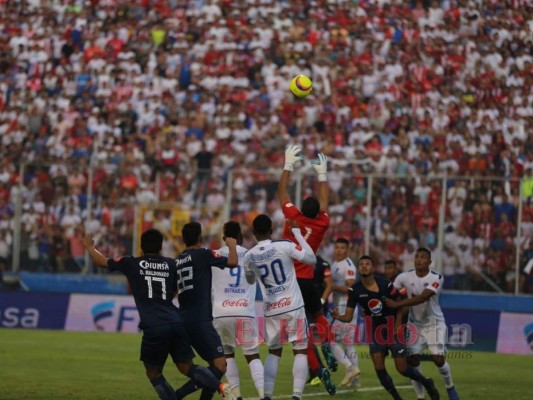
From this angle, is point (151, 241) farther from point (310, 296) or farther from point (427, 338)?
point (427, 338)

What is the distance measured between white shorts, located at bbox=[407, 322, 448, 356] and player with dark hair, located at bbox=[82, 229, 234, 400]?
3.62 m

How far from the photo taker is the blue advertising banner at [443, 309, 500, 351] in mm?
25984

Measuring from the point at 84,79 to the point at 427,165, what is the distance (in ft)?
37.1

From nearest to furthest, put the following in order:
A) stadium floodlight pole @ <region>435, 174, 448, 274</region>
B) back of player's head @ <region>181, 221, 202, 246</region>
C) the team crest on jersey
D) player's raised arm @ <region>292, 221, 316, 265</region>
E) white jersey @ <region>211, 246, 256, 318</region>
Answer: back of player's head @ <region>181, 221, 202, 246</region>, player's raised arm @ <region>292, 221, 316, 265</region>, white jersey @ <region>211, 246, 256, 318</region>, the team crest on jersey, stadium floodlight pole @ <region>435, 174, 448, 274</region>

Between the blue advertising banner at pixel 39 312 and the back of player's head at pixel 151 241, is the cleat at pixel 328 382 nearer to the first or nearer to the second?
the back of player's head at pixel 151 241

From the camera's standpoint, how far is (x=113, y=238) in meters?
29.8

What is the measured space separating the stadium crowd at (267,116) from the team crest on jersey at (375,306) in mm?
11018

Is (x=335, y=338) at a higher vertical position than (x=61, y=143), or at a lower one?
lower

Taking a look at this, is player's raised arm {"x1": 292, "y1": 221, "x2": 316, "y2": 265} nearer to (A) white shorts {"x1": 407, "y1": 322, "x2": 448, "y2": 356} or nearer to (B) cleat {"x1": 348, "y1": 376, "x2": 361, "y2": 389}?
(A) white shorts {"x1": 407, "y1": 322, "x2": 448, "y2": 356}

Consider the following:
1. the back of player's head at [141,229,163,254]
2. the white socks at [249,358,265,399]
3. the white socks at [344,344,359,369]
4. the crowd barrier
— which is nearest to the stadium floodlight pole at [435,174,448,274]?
the crowd barrier

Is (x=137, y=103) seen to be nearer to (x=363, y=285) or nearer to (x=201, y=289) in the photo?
(x=363, y=285)

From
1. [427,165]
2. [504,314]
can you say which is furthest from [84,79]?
[504,314]

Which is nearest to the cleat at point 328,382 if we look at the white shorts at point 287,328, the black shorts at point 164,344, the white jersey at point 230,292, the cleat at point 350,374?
the cleat at point 350,374

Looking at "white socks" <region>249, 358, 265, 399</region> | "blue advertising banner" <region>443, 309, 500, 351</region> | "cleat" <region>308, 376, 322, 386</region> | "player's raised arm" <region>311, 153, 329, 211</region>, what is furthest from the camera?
"blue advertising banner" <region>443, 309, 500, 351</region>
